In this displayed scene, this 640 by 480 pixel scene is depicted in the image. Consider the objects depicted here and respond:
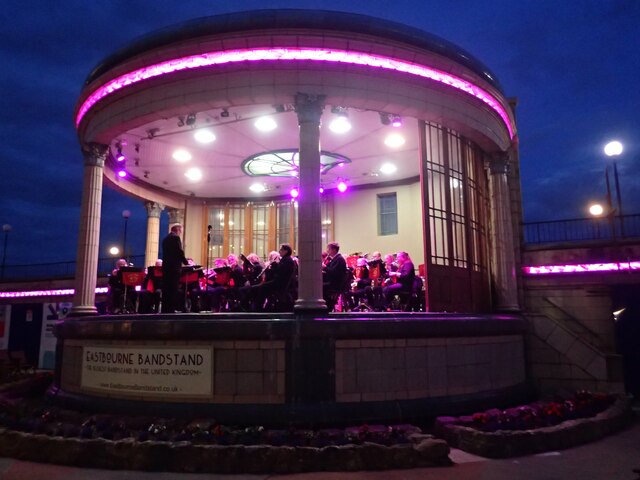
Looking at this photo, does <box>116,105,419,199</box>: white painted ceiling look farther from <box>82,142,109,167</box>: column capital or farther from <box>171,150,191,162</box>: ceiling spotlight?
<box>82,142,109,167</box>: column capital

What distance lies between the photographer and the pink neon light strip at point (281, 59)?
8812mm

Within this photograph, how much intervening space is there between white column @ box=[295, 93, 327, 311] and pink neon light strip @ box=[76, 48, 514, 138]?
76 cm

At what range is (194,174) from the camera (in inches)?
608

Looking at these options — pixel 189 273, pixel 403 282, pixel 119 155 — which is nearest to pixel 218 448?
pixel 189 273

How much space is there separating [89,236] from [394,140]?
7649 millimetres

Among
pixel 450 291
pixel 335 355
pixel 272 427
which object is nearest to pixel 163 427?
pixel 272 427

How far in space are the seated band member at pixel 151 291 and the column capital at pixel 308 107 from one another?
487 cm

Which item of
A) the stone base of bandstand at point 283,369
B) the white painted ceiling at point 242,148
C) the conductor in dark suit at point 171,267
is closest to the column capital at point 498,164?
the white painted ceiling at point 242,148

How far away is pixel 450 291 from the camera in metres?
10.4

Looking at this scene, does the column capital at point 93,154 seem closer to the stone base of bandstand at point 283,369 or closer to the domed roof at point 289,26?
the domed roof at point 289,26

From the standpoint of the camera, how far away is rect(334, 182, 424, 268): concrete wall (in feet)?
53.6

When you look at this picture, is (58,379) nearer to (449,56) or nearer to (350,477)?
(350,477)

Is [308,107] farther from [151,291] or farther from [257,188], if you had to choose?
[257,188]

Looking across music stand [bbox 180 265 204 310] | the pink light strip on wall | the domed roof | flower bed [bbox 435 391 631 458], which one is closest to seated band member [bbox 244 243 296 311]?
music stand [bbox 180 265 204 310]
